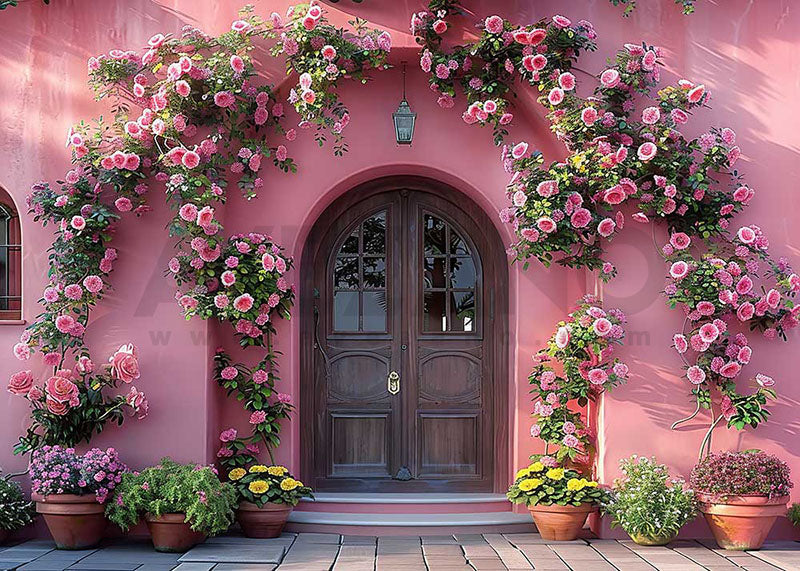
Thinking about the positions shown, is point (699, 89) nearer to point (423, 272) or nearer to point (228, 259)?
point (423, 272)

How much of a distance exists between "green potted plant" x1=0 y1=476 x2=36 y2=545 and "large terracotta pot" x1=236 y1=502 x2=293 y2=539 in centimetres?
158

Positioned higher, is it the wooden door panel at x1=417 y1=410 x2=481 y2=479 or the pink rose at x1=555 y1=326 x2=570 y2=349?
the pink rose at x1=555 y1=326 x2=570 y2=349

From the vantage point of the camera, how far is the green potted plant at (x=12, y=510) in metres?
7.18

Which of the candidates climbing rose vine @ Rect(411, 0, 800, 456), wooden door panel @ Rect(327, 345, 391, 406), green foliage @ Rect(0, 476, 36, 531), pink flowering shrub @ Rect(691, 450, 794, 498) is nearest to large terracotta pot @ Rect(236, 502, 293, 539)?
wooden door panel @ Rect(327, 345, 391, 406)

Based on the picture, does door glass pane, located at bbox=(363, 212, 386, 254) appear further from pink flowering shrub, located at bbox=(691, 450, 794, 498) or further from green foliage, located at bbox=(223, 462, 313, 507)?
pink flowering shrub, located at bbox=(691, 450, 794, 498)

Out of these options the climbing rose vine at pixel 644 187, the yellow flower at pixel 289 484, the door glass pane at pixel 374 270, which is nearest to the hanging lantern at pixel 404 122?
the climbing rose vine at pixel 644 187

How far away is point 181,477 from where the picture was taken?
7098mm

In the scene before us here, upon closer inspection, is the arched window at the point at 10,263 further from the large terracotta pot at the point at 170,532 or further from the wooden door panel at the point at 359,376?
the wooden door panel at the point at 359,376

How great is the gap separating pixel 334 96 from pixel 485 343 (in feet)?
8.11

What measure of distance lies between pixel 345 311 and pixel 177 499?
7.41 ft

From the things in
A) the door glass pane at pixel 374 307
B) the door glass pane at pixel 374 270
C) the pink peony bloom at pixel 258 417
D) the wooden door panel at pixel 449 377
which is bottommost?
the pink peony bloom at pixel 258 417

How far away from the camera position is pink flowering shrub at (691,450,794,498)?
7.05 metres

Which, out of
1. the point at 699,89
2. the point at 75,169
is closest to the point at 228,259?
the point at 75,169

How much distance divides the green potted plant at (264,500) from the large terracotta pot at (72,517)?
103 cm
